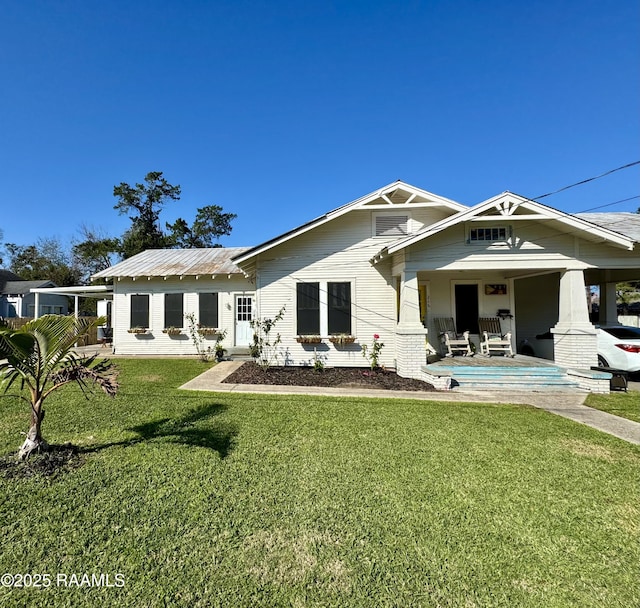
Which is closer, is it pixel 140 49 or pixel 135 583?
pixel 135 583

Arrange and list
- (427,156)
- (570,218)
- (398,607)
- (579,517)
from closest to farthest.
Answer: (398,607) → (579,517) → (570,218) → (427,156)

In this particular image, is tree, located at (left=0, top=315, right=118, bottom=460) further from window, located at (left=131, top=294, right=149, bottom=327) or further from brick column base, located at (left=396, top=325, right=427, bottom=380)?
window, located at (left=131, top=294, right=149, bottom=327)

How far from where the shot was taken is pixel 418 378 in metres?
8.20

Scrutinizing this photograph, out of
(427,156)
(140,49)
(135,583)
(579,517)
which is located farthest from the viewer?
(427,156)

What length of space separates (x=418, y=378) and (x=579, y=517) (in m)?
5.46

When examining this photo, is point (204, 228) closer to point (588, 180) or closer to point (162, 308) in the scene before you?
point (162, 308)

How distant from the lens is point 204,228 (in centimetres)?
3325

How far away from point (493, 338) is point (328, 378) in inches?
221

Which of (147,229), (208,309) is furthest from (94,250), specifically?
(208,309)

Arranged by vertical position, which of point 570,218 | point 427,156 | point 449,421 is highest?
point 427,156

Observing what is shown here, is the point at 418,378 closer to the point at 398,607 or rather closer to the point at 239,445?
the point at 239,445

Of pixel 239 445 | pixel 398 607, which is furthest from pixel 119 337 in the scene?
pixel 398 607

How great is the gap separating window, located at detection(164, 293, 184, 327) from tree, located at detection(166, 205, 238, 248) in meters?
21.2

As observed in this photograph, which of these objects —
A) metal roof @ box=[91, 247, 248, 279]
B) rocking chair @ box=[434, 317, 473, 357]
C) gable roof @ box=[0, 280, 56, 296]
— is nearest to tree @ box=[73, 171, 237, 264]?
gable roof @ box=[0, 280, 56, 296]
